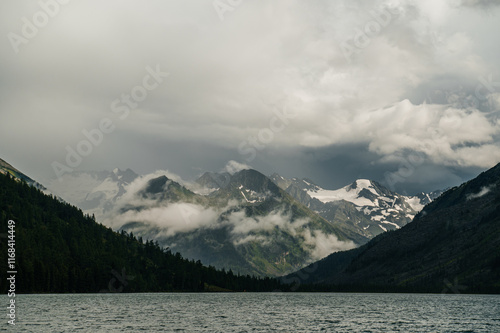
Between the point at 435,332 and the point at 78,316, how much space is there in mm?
105494

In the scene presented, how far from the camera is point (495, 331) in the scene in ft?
415

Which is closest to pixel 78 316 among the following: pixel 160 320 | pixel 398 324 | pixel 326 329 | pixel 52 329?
pixel 160 320

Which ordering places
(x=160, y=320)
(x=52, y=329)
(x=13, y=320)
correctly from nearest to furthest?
(x=52, y=329) → (x=13, y=320) → (x=160, y=320)

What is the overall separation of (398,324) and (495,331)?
1140 inches

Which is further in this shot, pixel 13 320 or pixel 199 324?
pixel 199 324

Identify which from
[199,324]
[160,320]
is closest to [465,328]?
[199,324]

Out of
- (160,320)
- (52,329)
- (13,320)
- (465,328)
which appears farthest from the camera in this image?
(160,320)

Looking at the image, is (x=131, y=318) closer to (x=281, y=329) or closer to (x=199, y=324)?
(x=199, y=324)

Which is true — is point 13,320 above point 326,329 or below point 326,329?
above

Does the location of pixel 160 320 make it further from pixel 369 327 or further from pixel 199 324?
pixel 369 327

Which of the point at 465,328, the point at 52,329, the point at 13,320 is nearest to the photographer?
the point at 52,329

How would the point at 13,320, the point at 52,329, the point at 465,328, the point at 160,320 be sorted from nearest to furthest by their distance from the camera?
the point at 52,329, the point at 13,320, the point at 465,328, the point at 160,320

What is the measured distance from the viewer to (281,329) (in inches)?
5010

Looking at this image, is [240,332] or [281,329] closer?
[240,332]
